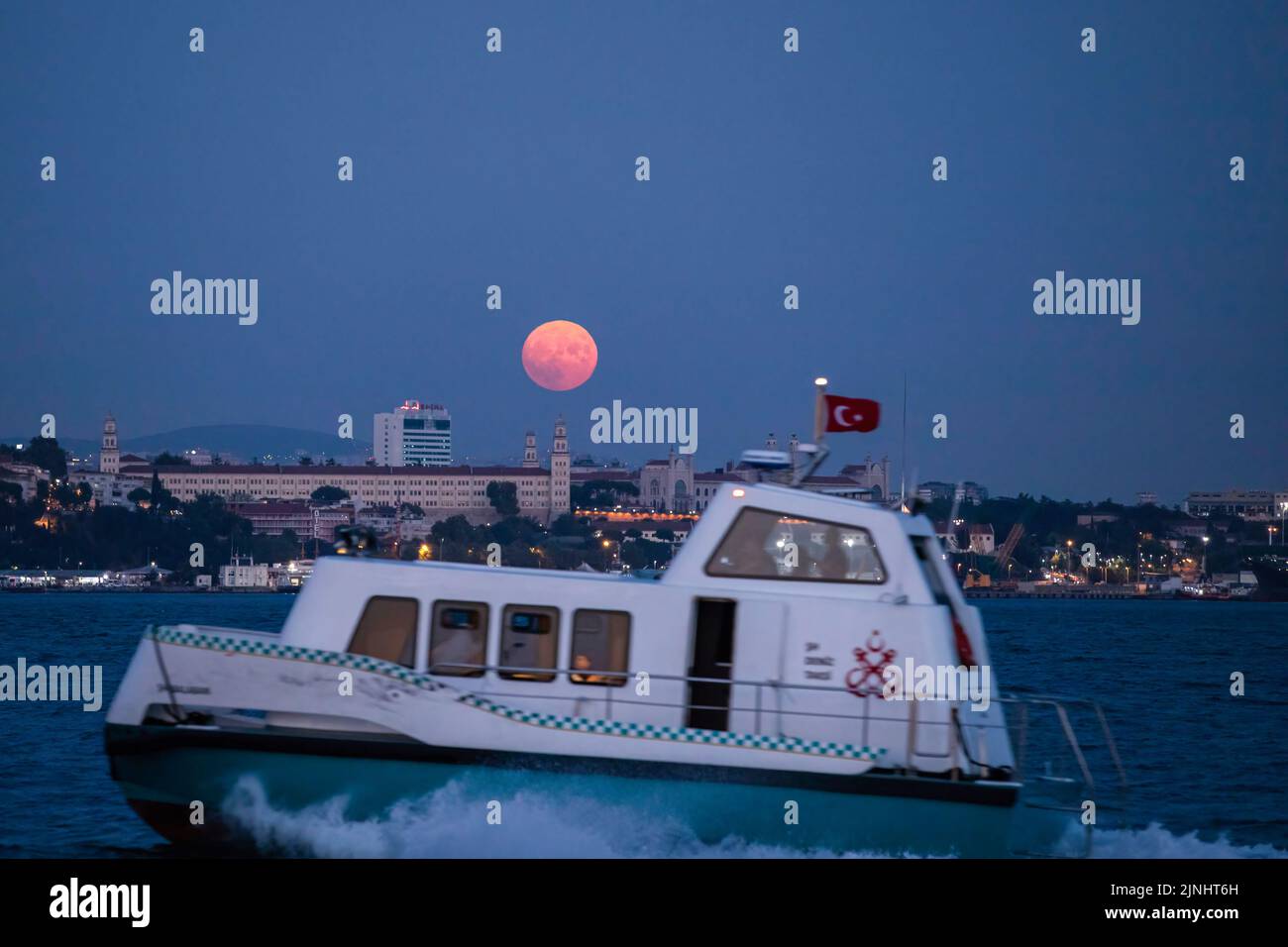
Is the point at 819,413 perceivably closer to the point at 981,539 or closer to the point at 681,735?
the point at 681,735

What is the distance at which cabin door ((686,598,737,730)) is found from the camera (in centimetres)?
1031

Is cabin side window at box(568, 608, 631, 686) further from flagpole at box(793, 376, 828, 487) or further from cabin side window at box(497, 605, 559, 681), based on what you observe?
flagpole at box(793, 376, 828, 487)

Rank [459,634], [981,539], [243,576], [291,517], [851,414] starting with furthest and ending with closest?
[291,517], [243,576], [981,539], [851,414], [459,634]

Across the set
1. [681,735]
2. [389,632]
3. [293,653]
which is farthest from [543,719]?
[293,653]

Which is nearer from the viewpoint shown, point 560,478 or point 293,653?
point 293,653

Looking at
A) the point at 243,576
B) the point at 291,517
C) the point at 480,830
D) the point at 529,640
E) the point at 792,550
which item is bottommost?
the point at 243,576

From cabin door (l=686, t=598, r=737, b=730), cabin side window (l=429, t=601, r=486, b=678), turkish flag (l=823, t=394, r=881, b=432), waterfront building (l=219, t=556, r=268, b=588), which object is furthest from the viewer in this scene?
waterfront building (l=219, t=556, r=268, b=588)

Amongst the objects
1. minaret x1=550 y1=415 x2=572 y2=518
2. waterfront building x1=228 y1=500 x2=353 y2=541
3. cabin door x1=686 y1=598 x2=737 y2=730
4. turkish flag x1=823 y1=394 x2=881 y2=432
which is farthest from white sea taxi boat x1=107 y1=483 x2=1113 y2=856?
minaret x1=550 y1=415 x2=572 y2=518

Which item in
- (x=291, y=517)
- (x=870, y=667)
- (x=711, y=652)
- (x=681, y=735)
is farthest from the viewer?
(x=291, y=517)

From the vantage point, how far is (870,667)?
10117 mm

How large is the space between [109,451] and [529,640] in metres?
193

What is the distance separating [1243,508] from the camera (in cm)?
14900

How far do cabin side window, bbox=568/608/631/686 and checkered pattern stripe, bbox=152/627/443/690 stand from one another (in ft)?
3.50
